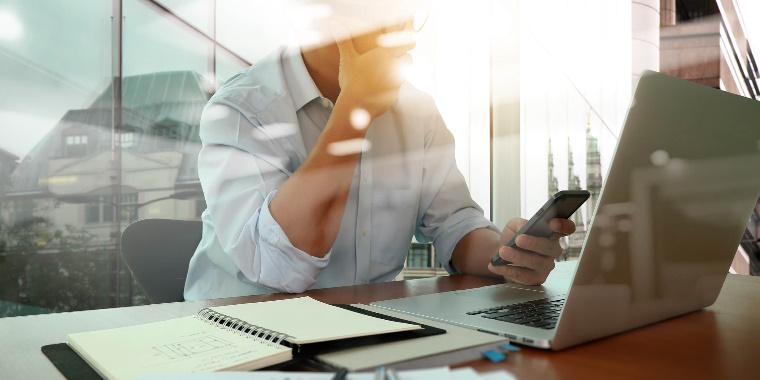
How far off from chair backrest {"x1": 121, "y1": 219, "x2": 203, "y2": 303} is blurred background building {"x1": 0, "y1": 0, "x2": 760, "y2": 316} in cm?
131

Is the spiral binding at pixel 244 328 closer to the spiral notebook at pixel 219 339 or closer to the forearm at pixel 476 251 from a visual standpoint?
the spiral notebook at pixel 219 339

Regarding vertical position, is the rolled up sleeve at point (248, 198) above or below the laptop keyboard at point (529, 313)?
above

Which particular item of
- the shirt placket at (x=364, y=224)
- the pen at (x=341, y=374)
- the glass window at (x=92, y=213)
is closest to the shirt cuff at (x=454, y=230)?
the shirt placket at (x=364, y=224)

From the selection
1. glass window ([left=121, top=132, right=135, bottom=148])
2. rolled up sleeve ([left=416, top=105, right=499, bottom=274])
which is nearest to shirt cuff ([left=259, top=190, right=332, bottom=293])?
rolled up sleeve ([left=416, top=105, right=499, bottom=274])

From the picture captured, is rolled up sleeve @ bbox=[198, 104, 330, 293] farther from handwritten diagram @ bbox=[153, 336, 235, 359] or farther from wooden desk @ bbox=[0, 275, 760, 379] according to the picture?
handwritten diagram @ bbox=[153, 336, 235, 359]

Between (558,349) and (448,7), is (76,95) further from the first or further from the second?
(558,349)

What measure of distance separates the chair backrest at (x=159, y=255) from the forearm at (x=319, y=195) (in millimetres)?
335

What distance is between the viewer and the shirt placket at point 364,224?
103 centimetres

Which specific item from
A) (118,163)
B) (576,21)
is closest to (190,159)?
(118,163)

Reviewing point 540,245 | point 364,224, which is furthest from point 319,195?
point 540,245

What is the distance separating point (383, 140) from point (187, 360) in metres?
0.85

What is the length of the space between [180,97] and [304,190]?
2.50 metres

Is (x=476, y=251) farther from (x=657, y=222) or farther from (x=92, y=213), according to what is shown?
Answer: (x=92, y=213)

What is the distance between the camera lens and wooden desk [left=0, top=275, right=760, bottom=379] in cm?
38
